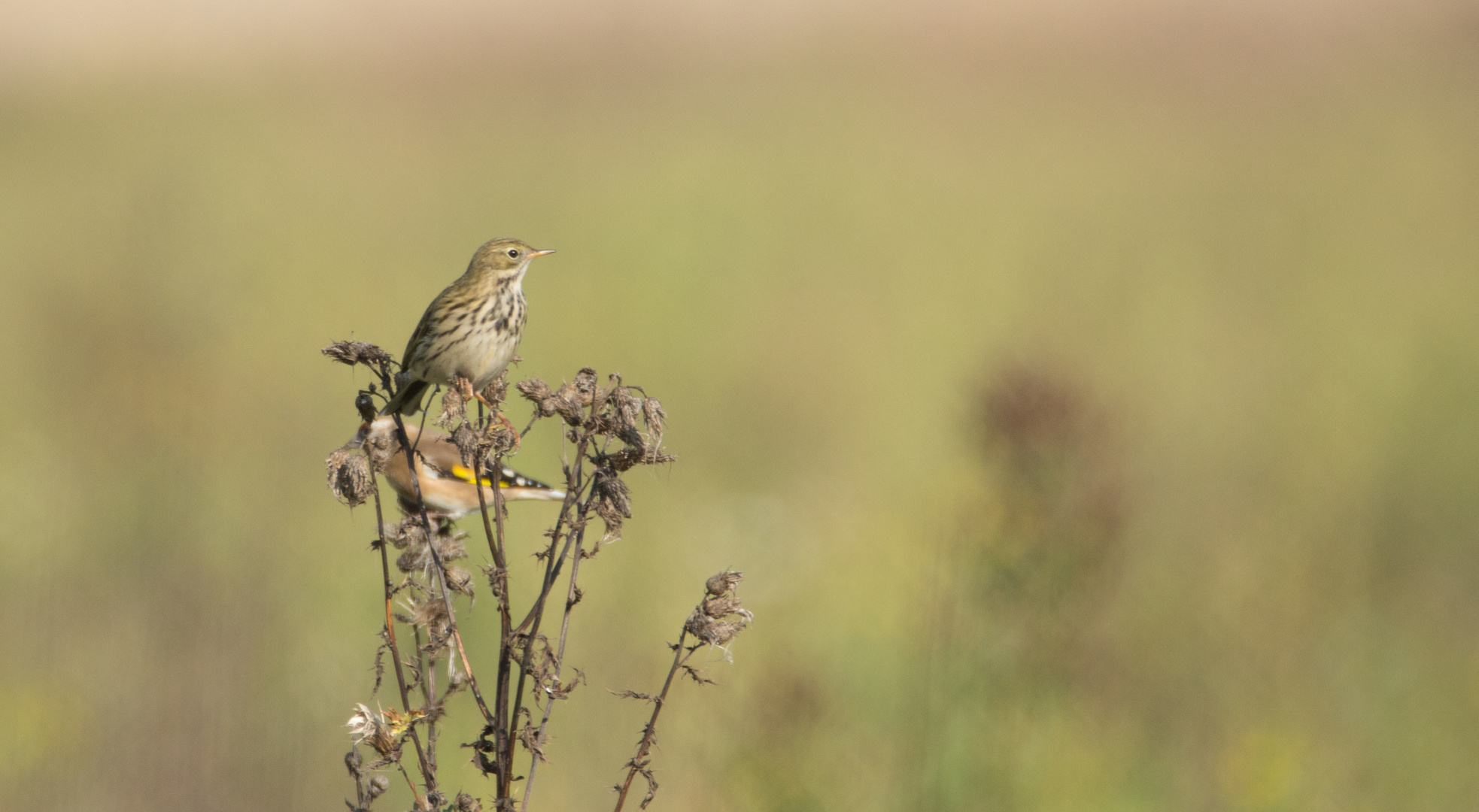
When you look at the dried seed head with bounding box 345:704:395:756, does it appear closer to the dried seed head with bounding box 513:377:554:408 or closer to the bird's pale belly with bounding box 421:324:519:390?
the dried seed head with bounding box 513:377:554:408

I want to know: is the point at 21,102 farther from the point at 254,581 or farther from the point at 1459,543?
the point at 1459,543

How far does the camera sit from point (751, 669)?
6.03 metres

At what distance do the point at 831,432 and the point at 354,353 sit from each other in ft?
25.3

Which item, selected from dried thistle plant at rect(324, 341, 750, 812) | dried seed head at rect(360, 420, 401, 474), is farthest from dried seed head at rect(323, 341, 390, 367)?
dried seed head at rect(360, 420, 401, 474)

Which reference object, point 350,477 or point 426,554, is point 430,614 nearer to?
point 426,554

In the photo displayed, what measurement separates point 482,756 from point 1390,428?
838 cm

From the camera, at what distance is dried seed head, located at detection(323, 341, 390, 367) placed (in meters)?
2.47

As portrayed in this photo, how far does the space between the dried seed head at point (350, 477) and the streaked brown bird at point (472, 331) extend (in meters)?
0.94

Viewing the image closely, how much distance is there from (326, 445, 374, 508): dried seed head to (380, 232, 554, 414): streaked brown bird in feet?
3.08

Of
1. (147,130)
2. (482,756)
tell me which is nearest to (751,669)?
(482,756)

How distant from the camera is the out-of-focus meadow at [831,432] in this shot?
5125 mm

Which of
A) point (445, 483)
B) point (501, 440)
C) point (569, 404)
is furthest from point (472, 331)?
point (445, 483)

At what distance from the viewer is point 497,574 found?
217 cm

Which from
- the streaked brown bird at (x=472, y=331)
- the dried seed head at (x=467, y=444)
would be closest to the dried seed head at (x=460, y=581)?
the dried seed head at (x=467, y=444)
